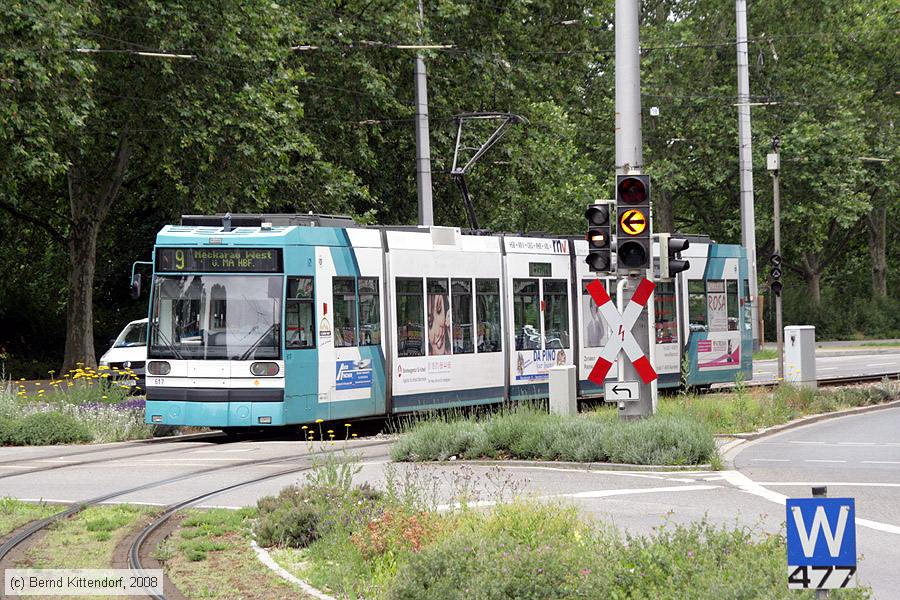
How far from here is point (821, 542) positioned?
636 centimetres

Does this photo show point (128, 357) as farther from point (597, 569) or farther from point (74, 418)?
point (597, 569)

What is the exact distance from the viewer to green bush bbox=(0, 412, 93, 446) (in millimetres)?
21188

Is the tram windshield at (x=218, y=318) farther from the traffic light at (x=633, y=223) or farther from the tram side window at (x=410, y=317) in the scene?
the traffic light at (x=633, y=223)

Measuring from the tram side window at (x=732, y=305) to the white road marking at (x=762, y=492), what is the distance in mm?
14679

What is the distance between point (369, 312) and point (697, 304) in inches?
395

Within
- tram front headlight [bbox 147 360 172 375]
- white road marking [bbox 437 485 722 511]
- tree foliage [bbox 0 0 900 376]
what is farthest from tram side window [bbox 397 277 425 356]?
white road marking [bbox 437 485 722 511]

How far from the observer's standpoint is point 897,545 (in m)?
11.2

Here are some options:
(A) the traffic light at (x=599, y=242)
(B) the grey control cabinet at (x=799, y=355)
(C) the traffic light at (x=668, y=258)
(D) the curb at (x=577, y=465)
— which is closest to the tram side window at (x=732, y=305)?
(B) the grey control cabinet at (x=799, y=355)

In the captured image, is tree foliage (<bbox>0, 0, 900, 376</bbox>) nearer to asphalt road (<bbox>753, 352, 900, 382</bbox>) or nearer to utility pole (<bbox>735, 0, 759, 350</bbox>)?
utility pole (<bbox>735, 0, 759, 350</bbox>)

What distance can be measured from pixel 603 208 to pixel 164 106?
1629 centimetres

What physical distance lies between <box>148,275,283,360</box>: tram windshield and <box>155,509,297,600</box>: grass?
7165mm

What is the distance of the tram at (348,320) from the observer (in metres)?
20.0

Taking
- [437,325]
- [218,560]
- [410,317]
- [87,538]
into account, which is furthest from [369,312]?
[218,560]

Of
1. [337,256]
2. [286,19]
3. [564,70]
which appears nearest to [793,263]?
[564,70]
